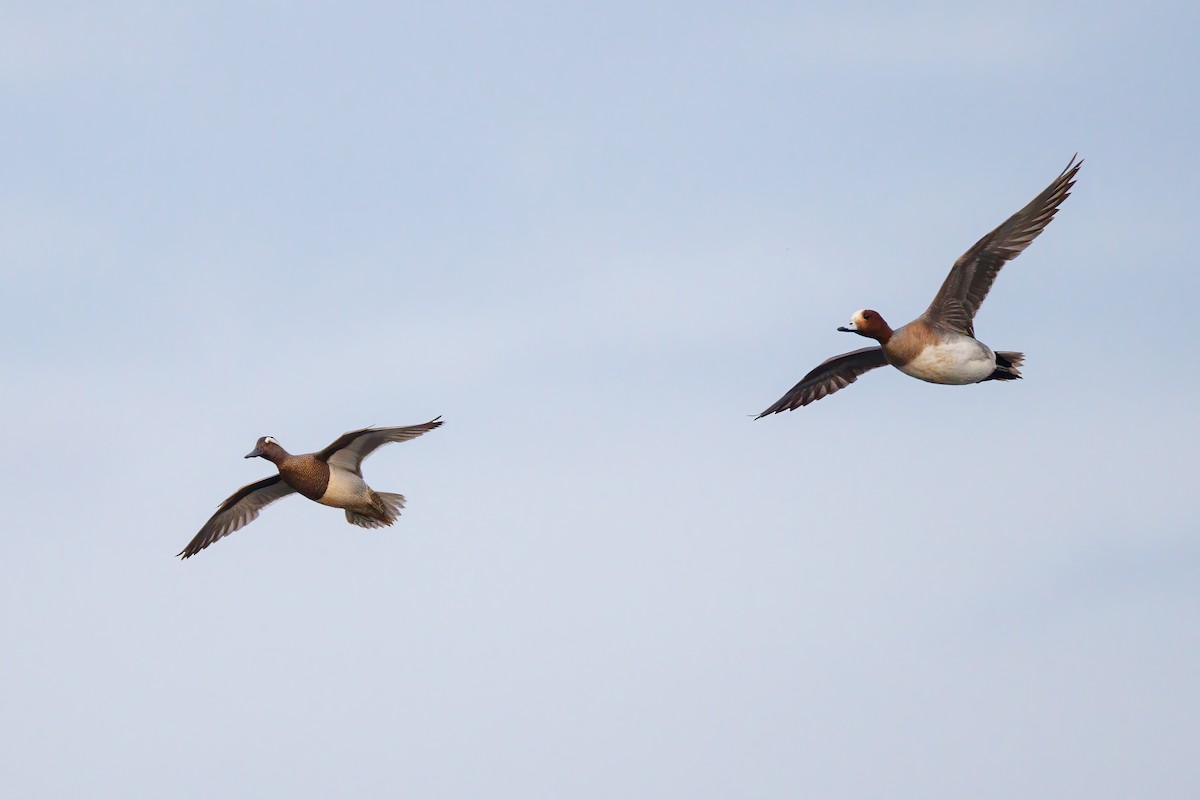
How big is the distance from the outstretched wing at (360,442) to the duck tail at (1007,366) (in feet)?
22.7

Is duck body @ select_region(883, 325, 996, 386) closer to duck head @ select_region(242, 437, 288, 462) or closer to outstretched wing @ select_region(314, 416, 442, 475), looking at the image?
outstretched wing @ select_region(314, 416, 442, 475)

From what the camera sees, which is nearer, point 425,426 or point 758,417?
point 425,426

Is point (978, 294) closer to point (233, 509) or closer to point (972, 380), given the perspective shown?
point (972, 380)

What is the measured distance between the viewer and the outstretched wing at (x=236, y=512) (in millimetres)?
22172

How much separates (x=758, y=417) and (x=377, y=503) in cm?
515

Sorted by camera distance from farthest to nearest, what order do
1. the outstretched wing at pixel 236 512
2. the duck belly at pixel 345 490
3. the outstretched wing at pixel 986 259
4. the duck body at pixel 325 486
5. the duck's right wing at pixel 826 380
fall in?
the outstretched wing at pixel 236 512
the duck's right wing at pixel 826 380
the duck belly at pixel 345 490
the duck body at pixel 325 486
the outstretched wing at pixel 986 259

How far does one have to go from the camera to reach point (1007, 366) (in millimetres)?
20562

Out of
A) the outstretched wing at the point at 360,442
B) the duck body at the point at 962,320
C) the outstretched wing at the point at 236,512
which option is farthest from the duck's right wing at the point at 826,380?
the outstretched wing at the point at 236,512

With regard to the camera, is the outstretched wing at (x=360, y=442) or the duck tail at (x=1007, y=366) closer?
the outstretched wing at (x=360, y=442)

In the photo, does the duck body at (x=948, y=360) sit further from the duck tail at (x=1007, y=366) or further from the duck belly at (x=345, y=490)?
the duck belly at (x=345, y=490)

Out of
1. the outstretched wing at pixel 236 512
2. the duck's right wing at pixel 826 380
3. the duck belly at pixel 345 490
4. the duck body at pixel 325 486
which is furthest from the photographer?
the outstretched wing at pixel 236 512

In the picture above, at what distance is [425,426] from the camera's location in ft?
63.9

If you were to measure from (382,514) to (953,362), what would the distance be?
7809mm

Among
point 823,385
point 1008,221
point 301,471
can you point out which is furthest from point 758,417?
point 301,471
